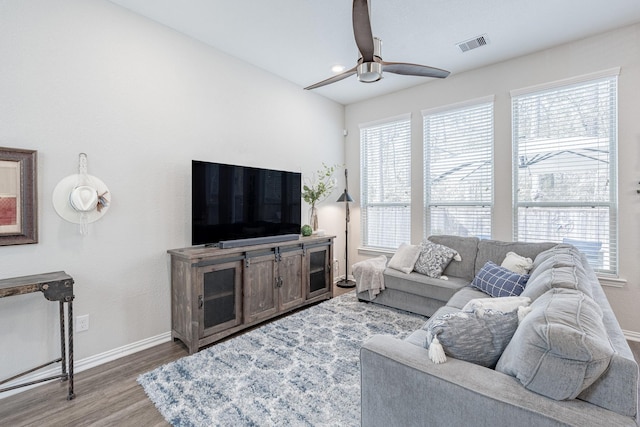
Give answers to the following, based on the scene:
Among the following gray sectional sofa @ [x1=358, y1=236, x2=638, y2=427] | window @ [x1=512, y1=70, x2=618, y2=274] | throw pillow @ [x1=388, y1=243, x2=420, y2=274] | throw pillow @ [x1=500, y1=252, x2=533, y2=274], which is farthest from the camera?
throw pillow @ [x1=388, y1=243, x2=420, y2=274]

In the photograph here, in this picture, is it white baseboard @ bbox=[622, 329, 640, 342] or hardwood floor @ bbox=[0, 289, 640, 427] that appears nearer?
hardwood floor @ bbox=[0, 289, 640, 427]

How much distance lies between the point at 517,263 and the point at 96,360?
3985 mm

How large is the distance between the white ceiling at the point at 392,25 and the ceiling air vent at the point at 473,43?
0.16ft

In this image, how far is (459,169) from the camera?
Result: 418 cm

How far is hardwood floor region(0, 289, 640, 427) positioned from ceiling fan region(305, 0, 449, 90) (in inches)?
108

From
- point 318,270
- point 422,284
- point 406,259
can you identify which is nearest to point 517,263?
point 422,284

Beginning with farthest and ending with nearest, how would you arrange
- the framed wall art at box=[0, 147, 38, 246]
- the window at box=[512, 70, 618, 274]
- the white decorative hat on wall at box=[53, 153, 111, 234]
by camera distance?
the window at box=[512, 70, 618, 274] → the white decorative hat on wall at box=[53, 153, 111, 234] → the framed wall art at box=[0, 147, 38, 246]

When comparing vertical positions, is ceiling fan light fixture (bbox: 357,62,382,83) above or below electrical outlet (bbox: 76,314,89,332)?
above

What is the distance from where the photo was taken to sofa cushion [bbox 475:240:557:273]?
10.7 feet

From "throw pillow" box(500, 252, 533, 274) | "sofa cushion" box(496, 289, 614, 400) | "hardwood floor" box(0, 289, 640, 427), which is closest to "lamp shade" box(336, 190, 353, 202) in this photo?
"throw pillow" box(500, 252, 533, 274)

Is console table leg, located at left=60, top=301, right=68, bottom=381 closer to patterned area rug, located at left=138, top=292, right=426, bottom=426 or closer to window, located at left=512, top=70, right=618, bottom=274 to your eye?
patterned area rug, located at left=138, top=292, right=426, bottom=426

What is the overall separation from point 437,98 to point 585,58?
5.20 ft

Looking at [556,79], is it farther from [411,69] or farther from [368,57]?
[368,57]

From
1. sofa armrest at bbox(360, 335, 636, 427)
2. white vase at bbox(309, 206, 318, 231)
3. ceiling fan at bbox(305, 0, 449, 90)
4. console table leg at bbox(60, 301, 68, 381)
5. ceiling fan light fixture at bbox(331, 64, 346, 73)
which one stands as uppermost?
ceiling fan light fixture at bbox(331, 64, 346, 73)
